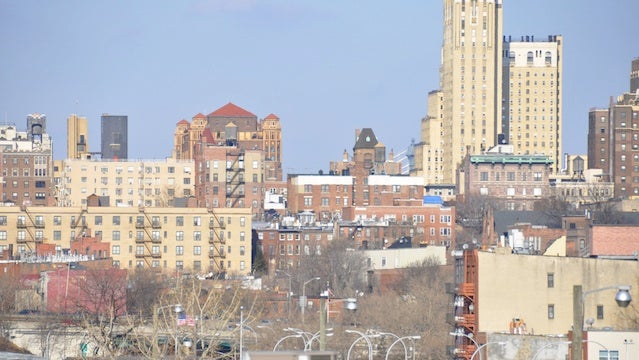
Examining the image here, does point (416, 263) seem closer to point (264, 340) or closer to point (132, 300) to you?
point (132, 300)

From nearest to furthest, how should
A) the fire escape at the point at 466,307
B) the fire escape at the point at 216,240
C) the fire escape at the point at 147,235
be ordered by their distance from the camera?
the fire escape at the point at 466,307
the fire escape at the point at 147,235
the fire escape at the point at 216,240

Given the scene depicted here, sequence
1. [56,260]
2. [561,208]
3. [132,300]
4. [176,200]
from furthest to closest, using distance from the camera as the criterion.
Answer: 1. [561,208]
2. [176,200]
3. [56,260]
4. [132,300]

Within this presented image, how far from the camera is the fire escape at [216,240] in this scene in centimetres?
16425

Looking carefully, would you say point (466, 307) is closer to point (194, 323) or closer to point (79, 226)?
point (194, 323)

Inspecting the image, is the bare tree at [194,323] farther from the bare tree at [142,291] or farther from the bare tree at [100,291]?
the bare tree at [100,291]

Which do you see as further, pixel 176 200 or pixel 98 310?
pixel 176 200

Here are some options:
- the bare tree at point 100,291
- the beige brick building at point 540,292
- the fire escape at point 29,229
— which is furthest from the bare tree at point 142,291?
the beige brick building at point 540,292

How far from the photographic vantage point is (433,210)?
629 ft

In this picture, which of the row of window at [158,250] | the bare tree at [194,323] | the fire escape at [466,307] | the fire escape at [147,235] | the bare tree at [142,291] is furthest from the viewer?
the fire escape at [147,235]

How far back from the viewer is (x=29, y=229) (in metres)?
162

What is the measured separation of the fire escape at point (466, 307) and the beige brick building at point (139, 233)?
3017 inches

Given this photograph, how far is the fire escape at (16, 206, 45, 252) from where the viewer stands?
532ft

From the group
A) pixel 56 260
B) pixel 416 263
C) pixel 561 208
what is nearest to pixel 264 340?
pixel 56 260

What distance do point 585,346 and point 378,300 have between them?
54.7m
